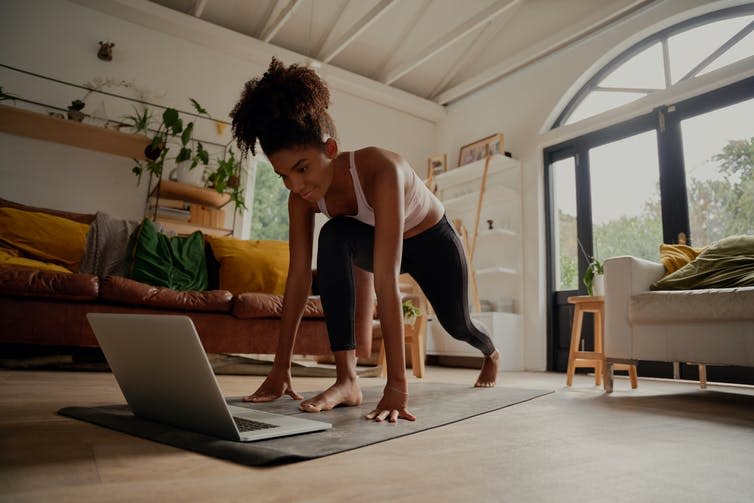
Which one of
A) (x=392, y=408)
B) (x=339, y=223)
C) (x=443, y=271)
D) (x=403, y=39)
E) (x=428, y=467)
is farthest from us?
(x=403, y=39)

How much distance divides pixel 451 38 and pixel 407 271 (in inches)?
146

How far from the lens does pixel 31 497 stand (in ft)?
1.73

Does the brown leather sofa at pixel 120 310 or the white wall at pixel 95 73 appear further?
the white wall at pixel 95 73

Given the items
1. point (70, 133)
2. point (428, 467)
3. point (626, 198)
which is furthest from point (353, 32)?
point (428, 467)

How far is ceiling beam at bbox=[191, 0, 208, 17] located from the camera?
4.38 meters

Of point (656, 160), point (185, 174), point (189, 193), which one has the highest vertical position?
point (656, 160)

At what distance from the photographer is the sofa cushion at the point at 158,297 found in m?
2.48

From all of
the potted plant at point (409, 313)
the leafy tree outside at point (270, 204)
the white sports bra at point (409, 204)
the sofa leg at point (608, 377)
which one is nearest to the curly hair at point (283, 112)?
the white sports bra at point (409, 204)

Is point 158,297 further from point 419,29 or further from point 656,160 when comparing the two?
point 419,29

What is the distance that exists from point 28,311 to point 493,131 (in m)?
4.39

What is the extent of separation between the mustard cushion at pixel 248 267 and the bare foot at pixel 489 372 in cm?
151

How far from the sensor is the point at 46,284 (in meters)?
2.33

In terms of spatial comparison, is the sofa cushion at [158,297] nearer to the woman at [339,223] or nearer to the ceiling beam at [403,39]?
the woman at [339,223]

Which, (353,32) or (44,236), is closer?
(44,236)
